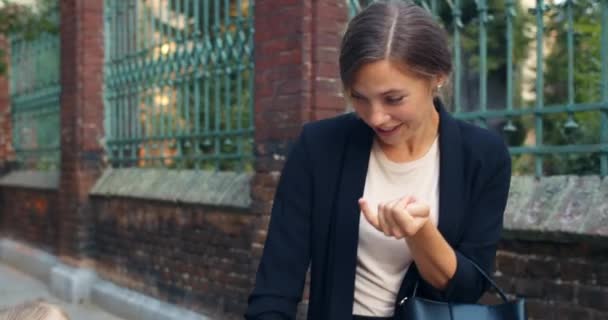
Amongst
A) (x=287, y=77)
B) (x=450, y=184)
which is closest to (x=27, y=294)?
(x=287, y=77)

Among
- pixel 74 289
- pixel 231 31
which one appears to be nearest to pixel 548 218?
pixel 231 31

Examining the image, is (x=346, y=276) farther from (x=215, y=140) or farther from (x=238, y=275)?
(x=215, y=140)

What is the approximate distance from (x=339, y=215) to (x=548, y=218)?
5.16 feet

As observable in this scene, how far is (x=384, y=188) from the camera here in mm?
1879

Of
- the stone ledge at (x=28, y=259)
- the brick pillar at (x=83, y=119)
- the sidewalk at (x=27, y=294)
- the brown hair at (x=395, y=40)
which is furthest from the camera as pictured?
the stone ledge at (x=28, y=259)

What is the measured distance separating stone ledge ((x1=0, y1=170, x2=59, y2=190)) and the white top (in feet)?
21.7

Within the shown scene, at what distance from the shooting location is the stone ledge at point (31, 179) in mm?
8180

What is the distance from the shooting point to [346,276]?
5.94 feet

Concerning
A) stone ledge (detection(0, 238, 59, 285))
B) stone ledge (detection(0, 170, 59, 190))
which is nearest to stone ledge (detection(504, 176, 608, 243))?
stone ledge (detection(0, 238, 59, 285))

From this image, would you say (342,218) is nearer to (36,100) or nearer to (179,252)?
(179,252)

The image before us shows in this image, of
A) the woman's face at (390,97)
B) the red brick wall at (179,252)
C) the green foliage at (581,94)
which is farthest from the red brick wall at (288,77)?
the woman's face at (390,97)

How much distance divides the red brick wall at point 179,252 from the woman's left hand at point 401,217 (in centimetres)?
319

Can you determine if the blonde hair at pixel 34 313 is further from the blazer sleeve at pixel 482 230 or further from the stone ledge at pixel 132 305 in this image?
the stone ledge at pixel 132 305

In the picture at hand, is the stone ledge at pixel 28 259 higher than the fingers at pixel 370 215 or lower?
lower
